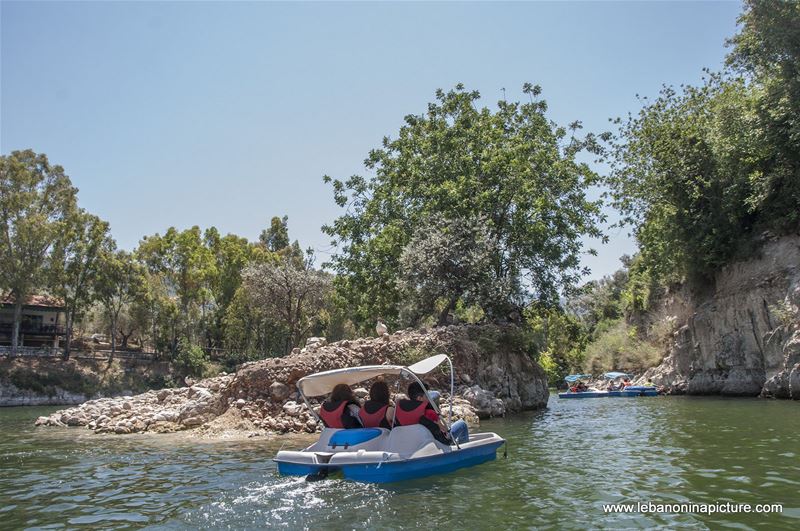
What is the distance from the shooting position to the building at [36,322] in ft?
169

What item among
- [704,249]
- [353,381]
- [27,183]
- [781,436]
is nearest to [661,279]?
[704,249]

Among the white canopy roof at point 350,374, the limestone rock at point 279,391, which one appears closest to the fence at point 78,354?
the limestone rock at point 279,391

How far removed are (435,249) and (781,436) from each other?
15618 millimetres

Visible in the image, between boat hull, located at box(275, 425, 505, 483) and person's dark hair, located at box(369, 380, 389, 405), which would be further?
person's dark hair, located at box(369, 380, 389, 405)

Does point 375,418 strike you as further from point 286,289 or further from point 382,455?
point 286,289

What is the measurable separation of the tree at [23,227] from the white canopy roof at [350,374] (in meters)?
43.0

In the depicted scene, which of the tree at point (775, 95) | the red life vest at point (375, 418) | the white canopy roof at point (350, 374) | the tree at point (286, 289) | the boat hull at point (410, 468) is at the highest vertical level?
the tree at point (775, 95)

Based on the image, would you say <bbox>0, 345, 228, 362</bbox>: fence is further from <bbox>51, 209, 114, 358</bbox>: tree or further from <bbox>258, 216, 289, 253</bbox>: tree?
<bbox>258, 216, 289, 253</bbox>: tree

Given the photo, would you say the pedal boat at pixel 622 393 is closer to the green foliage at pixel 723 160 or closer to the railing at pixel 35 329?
the green foliage at pixel 723 160

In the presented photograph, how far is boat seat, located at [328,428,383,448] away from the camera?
10.5 metres

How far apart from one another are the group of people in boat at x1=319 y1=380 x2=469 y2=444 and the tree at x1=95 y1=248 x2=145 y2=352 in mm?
45074

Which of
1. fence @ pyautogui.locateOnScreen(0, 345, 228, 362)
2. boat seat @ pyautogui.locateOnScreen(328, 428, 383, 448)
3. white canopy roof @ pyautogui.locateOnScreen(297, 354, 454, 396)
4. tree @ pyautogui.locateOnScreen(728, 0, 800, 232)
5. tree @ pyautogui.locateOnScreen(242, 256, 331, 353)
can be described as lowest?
boat seat @ pyautogui.locateOnScreen(328, 428, 383, 448)

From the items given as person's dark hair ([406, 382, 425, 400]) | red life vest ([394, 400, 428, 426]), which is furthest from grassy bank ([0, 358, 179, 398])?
red life vest ([394, 400, 428, 426])

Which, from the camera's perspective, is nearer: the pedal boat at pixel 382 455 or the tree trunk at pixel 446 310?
the pedal boat at pixel 382 455
